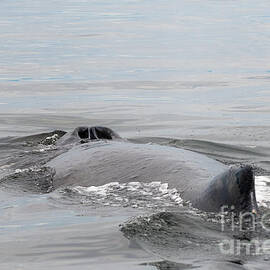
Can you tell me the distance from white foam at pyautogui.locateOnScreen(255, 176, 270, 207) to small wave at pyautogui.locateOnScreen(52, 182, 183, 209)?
0.67 meters

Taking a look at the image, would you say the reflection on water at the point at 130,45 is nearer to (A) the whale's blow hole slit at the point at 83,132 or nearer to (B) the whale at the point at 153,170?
(A) the whale's blow hole slit at the point at 83,132

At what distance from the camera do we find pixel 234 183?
506cm

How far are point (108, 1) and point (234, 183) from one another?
55.3 meters

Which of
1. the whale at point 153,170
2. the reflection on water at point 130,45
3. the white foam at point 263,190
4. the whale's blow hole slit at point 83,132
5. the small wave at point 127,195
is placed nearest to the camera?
the whale at point 153,170

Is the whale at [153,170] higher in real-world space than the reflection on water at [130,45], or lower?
lower

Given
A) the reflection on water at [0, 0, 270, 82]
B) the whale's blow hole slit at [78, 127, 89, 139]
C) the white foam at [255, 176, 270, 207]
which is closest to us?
the white foam at [255, 176, 270, 207]

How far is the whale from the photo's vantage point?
16.8 ft

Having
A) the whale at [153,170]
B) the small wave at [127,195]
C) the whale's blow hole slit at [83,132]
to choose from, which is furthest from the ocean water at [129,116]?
the whale's blow hole slit at [83,132]

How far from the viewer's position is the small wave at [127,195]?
610cm

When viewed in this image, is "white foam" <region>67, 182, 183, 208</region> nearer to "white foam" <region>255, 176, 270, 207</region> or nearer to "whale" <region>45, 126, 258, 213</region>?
"whale" <region>45, 126, 258, 213</region>

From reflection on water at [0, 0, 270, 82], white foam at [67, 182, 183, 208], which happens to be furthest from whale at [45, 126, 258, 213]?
reflection on water at [0, 0, 270, 82]

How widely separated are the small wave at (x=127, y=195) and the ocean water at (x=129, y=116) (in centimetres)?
1

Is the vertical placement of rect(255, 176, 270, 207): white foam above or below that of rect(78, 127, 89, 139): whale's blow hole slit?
below

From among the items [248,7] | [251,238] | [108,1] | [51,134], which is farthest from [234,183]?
[108,1]
